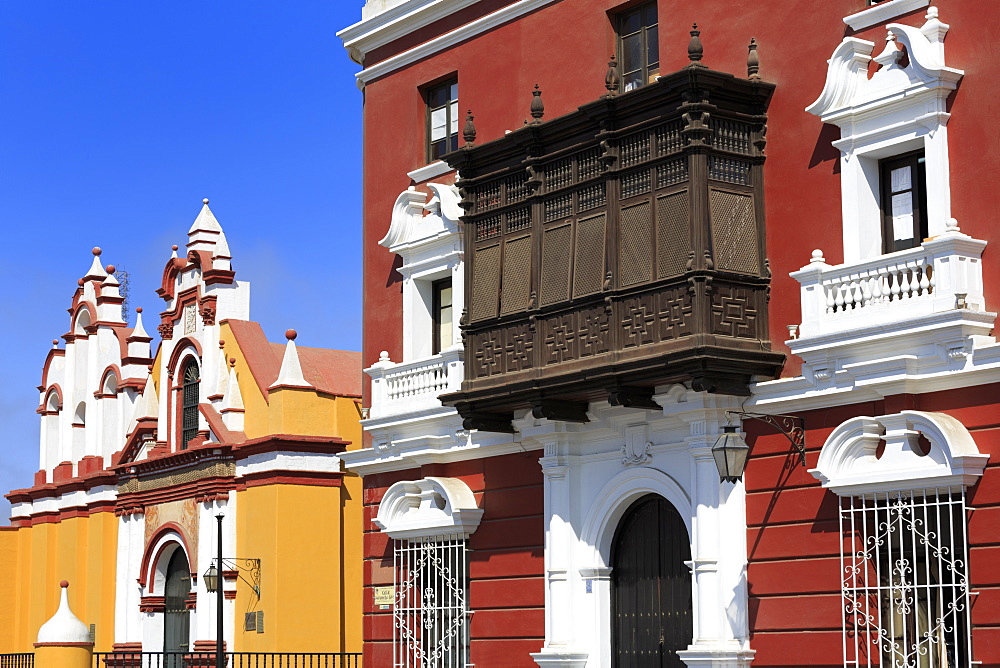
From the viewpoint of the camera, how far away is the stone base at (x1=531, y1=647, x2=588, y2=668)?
55.2 ft

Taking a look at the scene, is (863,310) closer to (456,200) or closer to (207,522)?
(456,200)

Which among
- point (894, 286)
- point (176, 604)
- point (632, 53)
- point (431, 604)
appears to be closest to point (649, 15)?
point (632, 53)

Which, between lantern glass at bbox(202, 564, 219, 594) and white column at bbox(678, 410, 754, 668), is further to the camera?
lantern glass at bbox(202, 564, 219, 594)

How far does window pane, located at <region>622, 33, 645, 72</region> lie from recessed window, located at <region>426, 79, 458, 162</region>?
3066mm

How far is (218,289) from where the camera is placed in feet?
91.8

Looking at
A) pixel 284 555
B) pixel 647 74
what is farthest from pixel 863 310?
pixel 284 555

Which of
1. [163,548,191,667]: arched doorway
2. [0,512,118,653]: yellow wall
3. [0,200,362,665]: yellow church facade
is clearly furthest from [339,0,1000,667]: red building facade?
[0,512,118,653]: yellow wall

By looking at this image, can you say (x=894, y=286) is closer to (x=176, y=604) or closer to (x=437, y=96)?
(x=437, y=96)

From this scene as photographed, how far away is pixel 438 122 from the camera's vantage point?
806 inches

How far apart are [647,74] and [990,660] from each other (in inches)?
302

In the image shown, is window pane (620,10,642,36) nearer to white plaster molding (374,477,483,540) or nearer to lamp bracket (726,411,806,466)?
lamp bracket (726,411,806,466)

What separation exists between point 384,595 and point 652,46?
770 centimetres

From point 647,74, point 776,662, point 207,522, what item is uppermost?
point 647,74

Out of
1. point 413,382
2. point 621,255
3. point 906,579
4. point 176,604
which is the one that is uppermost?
point 621,255
